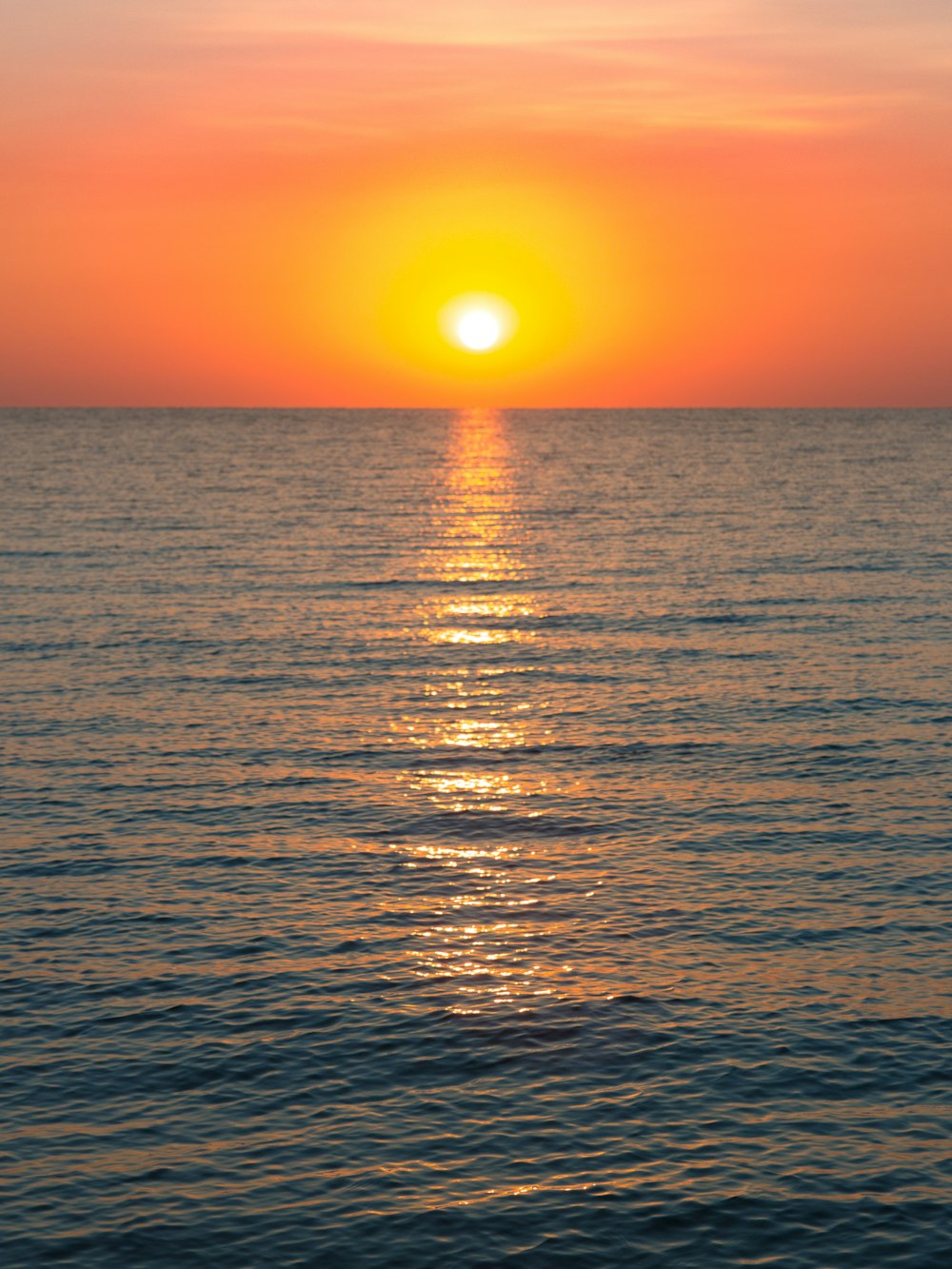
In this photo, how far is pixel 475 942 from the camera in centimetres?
3378

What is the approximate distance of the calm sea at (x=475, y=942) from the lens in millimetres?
23203

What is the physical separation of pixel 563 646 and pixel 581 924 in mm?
36748

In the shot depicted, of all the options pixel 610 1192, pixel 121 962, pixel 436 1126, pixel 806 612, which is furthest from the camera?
pixel 806 612

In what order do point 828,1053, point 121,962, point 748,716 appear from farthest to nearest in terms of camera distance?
point 748,716, point 121,962, point 828,1053

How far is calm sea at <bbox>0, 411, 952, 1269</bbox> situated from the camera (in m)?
23.2

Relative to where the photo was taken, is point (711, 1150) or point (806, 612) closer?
point (711, 1150)

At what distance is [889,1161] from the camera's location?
24281mm

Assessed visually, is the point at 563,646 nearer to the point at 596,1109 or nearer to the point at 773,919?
the point at 773,919

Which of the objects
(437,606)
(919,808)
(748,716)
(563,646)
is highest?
(437,606)

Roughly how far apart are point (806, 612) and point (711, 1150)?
56612 millimetres

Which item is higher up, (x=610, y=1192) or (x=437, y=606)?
(x=437, y=606)

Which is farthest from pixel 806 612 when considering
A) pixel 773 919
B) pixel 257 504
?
pixel 257 504

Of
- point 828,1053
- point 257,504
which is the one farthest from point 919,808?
point 257,504

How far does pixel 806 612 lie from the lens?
78.7 m
